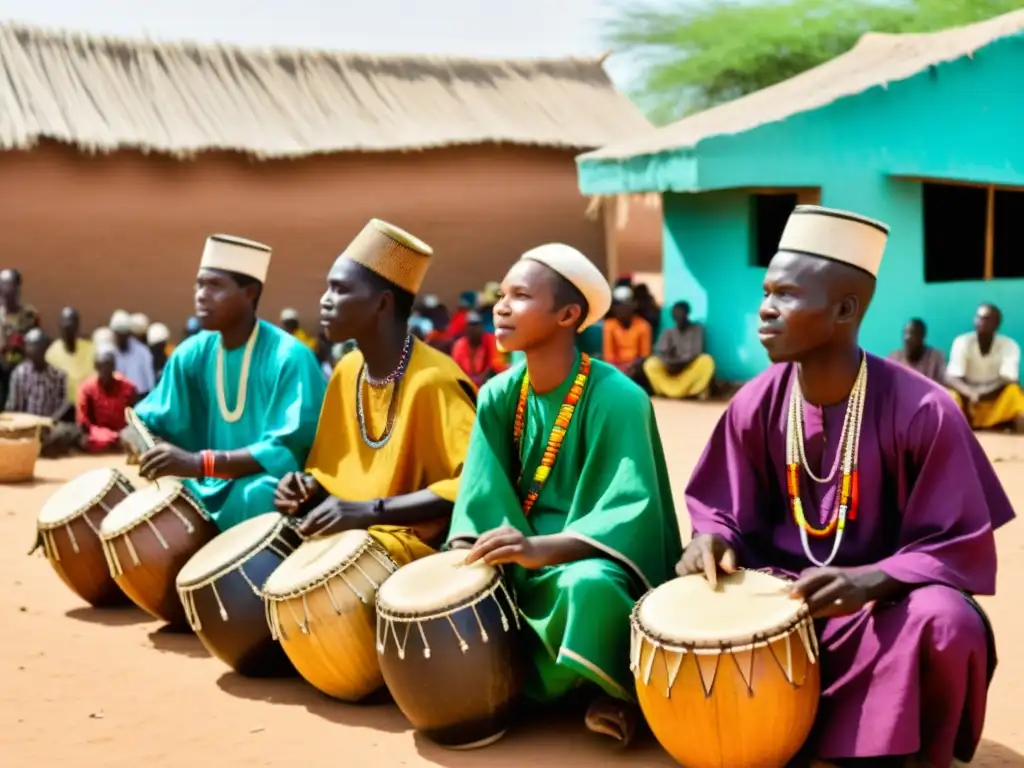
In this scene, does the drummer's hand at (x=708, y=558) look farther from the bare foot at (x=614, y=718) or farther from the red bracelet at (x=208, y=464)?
the red bracelet at (x=208, y=464)

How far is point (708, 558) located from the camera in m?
4.50

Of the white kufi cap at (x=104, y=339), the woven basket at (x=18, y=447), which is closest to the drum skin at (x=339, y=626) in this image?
the woven basket at (x=18, y=447)

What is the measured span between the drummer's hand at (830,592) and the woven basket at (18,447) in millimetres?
8258

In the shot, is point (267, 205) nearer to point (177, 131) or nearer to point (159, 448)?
point (177, 131)

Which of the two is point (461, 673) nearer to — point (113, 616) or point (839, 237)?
point (839, 237)

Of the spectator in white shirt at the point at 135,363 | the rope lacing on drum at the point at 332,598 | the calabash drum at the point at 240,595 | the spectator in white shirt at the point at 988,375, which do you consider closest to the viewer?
the rope lacing on drum at the point at 332,598

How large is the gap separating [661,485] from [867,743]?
50.9 inches

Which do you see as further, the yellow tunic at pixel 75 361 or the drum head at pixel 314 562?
the yellow tunic at pixel 75 361

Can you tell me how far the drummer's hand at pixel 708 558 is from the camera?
448 centimetres

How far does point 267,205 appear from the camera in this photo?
17594mm

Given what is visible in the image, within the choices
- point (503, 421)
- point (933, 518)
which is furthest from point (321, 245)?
point (933, 518)

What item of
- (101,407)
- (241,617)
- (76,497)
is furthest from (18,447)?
(241,617)

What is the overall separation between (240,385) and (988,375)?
344 inches

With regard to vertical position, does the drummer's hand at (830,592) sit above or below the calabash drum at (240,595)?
Answer: above
